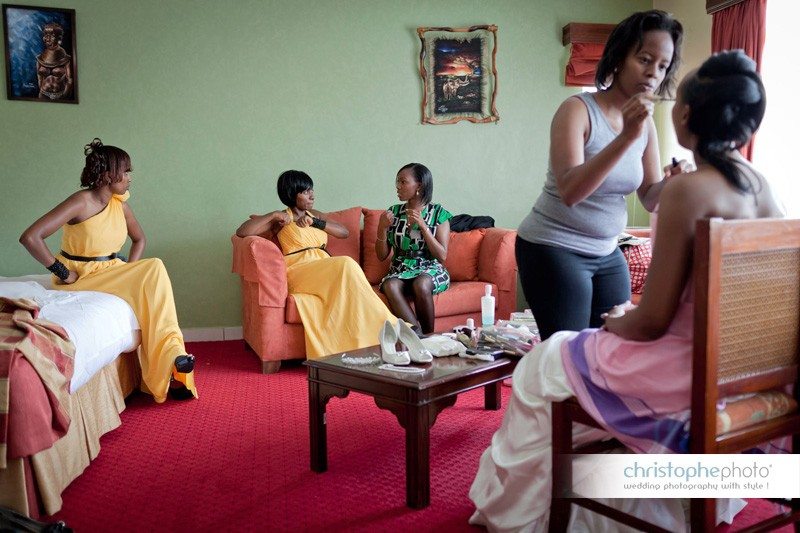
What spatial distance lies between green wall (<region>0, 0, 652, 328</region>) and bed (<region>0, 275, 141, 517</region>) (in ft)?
4.17

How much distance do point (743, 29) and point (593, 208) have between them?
3.03 meters

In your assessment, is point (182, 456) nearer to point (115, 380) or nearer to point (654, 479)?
point (115, 380)

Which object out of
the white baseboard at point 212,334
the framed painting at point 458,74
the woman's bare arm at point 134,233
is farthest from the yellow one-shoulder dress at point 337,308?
the framed painting at point 458,74

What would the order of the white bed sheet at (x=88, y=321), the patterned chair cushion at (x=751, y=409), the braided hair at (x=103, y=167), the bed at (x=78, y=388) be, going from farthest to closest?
the braided hair at (x=103, y=167) → the white bed sheet at (x=88, y=321) → the bed at (x=78, y=388) → the patterned chair cushion at (x=751, y=409)

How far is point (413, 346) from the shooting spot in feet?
7.59

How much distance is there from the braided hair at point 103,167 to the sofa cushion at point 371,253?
5.42 ft

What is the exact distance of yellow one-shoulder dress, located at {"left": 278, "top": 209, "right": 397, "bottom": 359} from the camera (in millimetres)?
3758

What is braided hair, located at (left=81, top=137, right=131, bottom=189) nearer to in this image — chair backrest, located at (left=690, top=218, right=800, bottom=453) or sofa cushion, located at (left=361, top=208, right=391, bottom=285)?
sofa cushion, located at (left=361, top=208, right=391, bottom=285)

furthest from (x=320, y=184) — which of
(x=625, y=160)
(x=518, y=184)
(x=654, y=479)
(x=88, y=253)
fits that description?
(x=654, y=479)

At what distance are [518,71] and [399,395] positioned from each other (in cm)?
358

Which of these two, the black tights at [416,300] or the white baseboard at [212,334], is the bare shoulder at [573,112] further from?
the white baseboard at [212,334]

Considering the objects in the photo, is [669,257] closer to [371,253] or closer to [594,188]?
[594,188]

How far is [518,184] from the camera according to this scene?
5.12 metres

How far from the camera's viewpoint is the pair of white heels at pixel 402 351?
2258 millimetres
